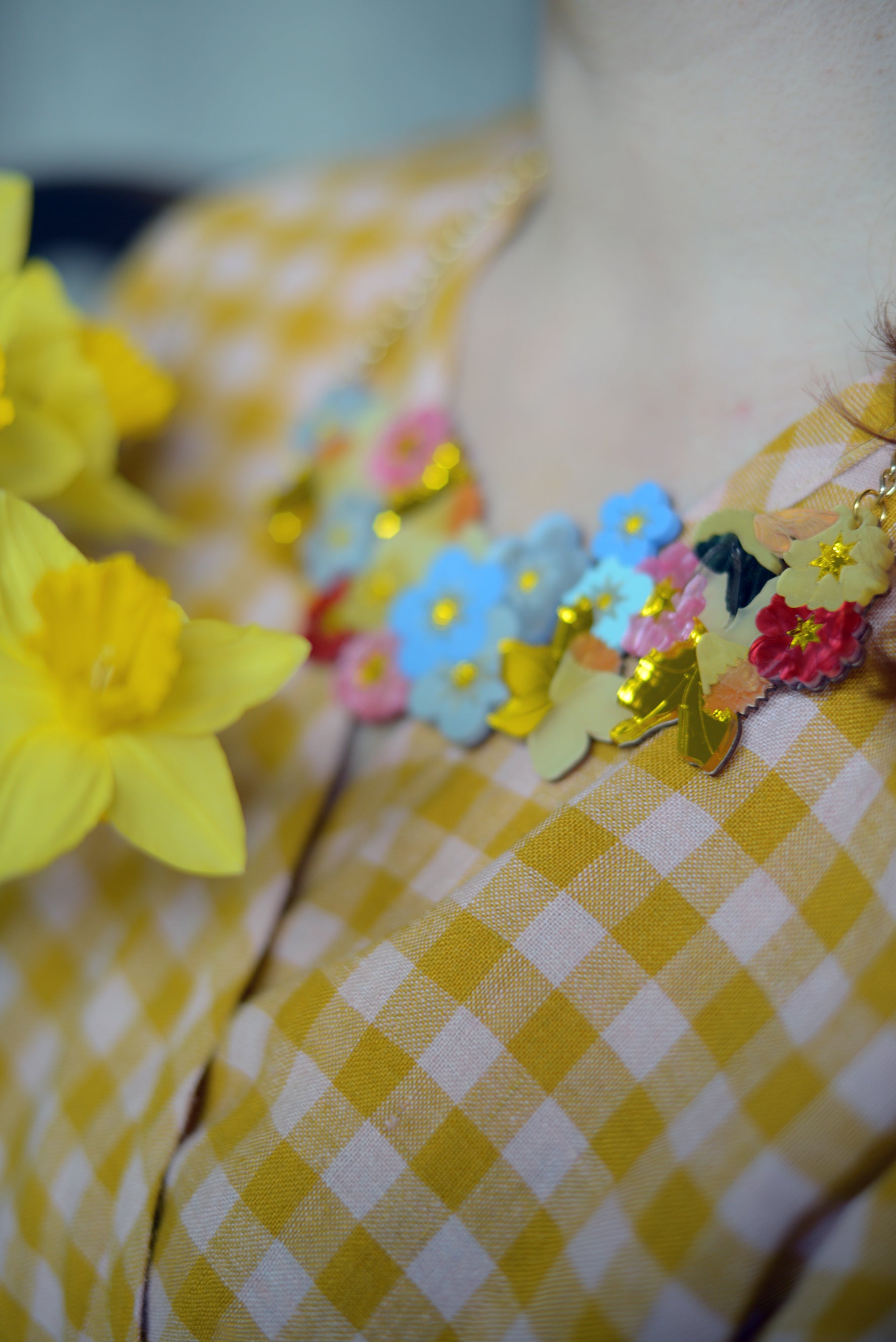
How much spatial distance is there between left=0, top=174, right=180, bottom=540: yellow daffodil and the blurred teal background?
927 mm

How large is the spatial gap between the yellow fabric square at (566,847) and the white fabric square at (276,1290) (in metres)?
A: 0.19

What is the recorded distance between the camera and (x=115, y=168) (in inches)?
37.4

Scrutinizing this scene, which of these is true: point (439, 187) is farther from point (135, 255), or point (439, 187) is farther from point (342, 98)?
point (342, 98)

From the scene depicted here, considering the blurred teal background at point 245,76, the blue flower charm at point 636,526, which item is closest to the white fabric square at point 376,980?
the blue flower charm at point 636,526

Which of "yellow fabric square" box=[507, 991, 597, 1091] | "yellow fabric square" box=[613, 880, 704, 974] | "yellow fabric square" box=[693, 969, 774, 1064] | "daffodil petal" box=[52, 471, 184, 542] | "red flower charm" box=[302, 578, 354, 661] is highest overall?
"daffodil petal" box=[52, 471, 184, 542]

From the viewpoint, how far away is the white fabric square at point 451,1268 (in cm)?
38

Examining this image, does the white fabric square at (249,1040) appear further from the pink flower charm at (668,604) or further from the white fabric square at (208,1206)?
the pink flower charm at (668,604)

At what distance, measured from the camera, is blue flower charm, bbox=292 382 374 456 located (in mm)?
675

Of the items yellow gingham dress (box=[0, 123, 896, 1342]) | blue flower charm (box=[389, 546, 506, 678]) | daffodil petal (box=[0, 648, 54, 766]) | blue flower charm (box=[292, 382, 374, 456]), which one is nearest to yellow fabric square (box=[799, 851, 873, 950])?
yellow gingham dress (box=[0, 123, 896, 1342])

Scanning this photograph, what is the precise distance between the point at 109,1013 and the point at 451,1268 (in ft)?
0.82

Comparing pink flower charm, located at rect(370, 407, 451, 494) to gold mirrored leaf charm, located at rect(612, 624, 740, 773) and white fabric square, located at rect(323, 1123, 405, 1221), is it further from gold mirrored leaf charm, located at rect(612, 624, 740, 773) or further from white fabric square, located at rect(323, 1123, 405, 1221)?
white fabric square, located at rect(323, 1123, 405, 1221)

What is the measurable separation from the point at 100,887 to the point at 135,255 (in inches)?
25.6

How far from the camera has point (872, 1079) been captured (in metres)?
0.38

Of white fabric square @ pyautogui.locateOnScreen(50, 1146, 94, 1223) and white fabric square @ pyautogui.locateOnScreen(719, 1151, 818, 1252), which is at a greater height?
white fabric square @ pyautogui.locateOnScreen(719, 1151, 818, 1252)
